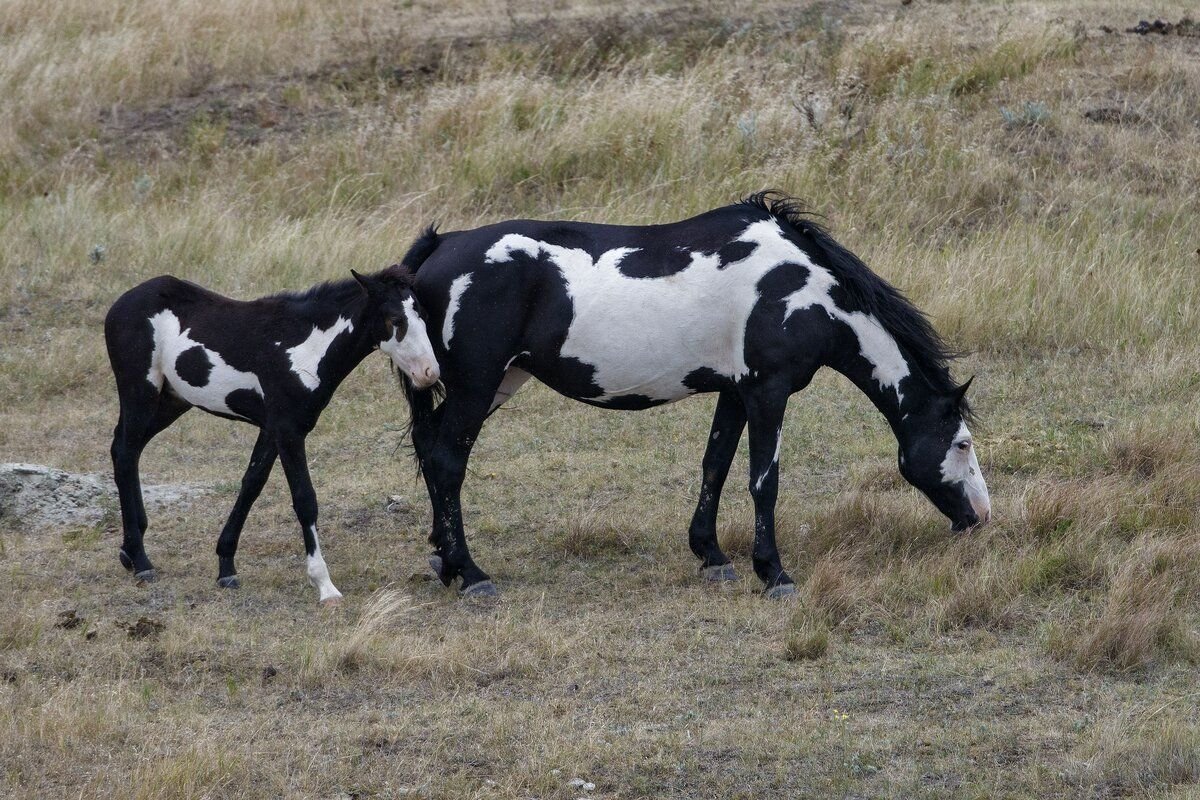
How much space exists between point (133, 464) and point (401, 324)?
1736 millimetres

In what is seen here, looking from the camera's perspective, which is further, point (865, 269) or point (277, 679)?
point (865, 269)

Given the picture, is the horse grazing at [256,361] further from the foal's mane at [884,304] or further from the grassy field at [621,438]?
the foal's mane at [884,304]

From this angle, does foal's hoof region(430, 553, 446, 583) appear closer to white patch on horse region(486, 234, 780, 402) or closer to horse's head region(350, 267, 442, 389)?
horse's head region(350, 267, 442, 389)

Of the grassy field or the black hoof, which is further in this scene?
the black hoof

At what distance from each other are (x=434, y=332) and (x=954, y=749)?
3.30 meters

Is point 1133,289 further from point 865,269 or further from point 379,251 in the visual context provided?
point 379,251

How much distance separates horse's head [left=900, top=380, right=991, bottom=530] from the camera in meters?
7.27

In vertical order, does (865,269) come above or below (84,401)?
above

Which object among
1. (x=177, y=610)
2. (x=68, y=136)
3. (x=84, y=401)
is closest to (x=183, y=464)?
(x=84, y=401)

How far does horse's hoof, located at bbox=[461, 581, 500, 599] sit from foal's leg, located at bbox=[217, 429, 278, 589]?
45.9 inches

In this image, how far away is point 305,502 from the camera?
695 cm

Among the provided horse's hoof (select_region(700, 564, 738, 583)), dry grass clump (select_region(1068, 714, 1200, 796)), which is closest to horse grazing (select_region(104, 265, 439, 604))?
Answer: horse's hoof (select_region(700, 564, 738, 583))

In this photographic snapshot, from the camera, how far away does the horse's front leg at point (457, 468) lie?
7.14 meters

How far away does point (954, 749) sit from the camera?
17.1 ft
